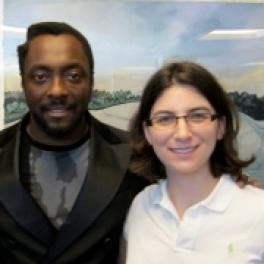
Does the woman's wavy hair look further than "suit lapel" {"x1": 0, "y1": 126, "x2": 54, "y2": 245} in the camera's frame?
No

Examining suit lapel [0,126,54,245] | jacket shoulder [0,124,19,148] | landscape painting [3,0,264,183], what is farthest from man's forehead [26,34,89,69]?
landscape painting [3,0,264,183]

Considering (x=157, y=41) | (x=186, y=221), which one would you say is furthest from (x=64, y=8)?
(x=186, y=221)

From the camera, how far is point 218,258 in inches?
43.8

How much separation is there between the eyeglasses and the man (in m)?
0.31

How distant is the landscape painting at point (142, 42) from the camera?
1.92 meters

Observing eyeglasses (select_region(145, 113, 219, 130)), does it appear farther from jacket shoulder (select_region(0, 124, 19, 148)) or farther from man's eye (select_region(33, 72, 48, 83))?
jacket shoulder (select_region(0, 124, 19, 148))

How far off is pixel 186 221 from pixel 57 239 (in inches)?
15.1

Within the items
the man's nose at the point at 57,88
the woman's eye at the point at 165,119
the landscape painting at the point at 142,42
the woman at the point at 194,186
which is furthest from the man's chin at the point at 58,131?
the landscape painting at the point at 142,42

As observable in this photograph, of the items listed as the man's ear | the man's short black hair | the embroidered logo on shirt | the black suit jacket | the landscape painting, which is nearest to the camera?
the embroidered logo on shirt

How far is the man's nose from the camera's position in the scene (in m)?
1.38

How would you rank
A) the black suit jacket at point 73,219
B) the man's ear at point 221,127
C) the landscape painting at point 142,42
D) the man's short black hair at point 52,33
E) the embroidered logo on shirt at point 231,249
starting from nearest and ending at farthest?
the embroidered logo on shirt at point 231,249
the man's ear at point 221,127
the black suit jacket at point 73,219
the man's short black hair at point 52,33
the landscape painting at point 142,42

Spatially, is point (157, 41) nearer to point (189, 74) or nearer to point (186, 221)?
point (189, 74)

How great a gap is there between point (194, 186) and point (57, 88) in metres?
0.48

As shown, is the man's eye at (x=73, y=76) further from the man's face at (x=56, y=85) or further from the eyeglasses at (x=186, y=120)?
the eyeglasses at (x=186, y=120)
